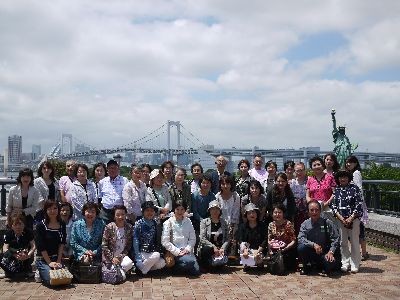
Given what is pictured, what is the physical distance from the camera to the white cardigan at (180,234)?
20.5 feet

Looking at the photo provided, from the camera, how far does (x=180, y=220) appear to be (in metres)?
6.34

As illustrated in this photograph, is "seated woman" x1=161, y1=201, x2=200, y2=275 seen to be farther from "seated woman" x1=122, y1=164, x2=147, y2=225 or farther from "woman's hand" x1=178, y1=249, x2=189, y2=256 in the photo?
"seated woman" x1=122, y1=164, x2=147, y2=225

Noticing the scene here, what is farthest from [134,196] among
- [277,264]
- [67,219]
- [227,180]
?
[277,264]

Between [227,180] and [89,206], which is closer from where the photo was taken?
[89,206]

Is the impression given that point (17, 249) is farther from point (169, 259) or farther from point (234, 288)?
point (234, 288)

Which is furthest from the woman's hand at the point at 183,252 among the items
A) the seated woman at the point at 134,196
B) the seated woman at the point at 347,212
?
the seated woman at the point at 347,212

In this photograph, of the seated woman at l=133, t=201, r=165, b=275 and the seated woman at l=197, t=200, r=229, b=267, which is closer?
the seated woman at l=133, t=201, r=165, b=275

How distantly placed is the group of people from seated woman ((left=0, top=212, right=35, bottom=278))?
13 mm

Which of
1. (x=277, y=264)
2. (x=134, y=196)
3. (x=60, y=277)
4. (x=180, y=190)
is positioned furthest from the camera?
(x=180, y=190)

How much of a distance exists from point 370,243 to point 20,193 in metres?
5.86

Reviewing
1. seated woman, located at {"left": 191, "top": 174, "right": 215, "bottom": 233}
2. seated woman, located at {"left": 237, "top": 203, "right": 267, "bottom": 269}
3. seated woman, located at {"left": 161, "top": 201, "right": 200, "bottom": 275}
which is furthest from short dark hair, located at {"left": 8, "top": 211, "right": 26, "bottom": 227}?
seated woman, located at {"left": 237, "top": 203, "right": 267, "bottom": 269}

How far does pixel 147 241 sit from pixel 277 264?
178cm

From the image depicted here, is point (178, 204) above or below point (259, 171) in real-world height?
below

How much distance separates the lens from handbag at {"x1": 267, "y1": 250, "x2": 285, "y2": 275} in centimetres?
606
